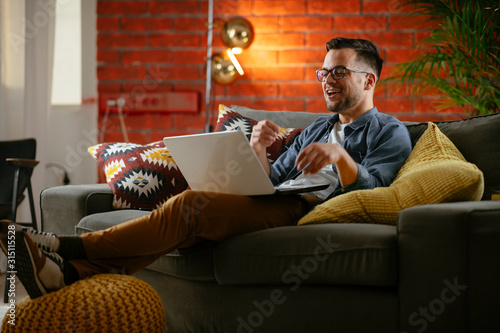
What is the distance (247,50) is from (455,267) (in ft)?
7.92

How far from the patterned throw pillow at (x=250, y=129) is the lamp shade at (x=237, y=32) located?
1.10 metres

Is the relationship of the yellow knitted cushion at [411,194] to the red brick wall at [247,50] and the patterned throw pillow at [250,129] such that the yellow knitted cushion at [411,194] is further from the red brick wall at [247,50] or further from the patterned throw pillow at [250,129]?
the red brick wall at [247,50]

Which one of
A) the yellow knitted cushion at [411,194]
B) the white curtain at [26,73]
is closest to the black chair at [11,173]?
the white curtain at [26,73]

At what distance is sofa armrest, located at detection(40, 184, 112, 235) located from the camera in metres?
2.16

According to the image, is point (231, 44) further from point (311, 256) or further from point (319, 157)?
point (311, 256)

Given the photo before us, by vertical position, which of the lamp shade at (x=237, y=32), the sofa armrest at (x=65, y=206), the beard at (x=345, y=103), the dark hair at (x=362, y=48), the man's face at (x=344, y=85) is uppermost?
the lamp shade at (x=237, y=32)

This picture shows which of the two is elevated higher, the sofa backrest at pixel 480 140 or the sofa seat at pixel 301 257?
the sofa backrest at pixel 480 140

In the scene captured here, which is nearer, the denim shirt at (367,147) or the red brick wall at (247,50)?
the denim shirt at (367,147)

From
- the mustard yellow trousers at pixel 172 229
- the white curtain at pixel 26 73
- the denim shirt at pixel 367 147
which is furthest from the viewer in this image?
the white curtain at pixel 26 73

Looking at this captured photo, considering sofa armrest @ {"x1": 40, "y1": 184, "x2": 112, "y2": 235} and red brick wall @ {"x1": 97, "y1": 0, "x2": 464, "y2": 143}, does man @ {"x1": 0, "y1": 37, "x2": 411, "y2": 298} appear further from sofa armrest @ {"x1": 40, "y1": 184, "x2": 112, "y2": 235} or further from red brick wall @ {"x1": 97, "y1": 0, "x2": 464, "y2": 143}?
red brick wall @ {"x1": 97, "y1": 0, "x2": 464, "y2": 143}

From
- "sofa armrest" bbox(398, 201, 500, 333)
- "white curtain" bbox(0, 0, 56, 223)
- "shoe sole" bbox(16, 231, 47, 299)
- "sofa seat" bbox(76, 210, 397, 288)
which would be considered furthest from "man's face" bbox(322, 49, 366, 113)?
"white curtain" bbox(0, 0, 56, 223)

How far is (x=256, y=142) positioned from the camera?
6.38 feet

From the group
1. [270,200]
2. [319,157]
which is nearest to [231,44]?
[270,200]

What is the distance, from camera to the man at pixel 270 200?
1.43m
